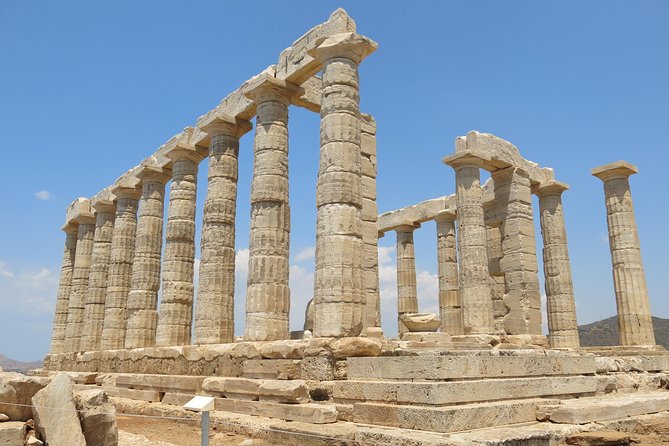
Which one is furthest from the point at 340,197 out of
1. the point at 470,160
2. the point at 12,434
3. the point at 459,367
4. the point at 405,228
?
the point at 405,228

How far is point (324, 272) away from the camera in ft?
38.9

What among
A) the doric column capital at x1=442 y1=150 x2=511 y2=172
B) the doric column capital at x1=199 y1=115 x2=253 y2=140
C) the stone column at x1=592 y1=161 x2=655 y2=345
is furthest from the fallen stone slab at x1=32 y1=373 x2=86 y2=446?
the stone column at x1=592 y1=161 x2=655 y2=345

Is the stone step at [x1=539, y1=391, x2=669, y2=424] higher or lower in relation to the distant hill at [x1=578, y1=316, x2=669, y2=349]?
lower

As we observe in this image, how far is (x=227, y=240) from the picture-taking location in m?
16.6

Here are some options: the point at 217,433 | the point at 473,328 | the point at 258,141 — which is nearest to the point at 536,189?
Answer: the point at 473,328

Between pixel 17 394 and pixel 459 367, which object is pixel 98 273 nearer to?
pixel 17 394

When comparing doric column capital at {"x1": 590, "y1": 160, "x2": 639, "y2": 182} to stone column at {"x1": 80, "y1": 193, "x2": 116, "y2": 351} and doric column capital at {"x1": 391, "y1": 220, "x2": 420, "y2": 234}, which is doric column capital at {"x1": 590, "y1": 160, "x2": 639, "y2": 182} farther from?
stone column at {"x1": 80, "y1": 193, "x2": 116, "y2": 351}

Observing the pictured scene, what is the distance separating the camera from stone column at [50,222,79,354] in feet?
88.8

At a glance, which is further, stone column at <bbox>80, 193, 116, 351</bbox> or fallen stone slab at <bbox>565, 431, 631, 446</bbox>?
stone column at <bbox>80, 193, 116, 351</bbox>

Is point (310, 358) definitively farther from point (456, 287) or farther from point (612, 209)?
point (612, 209)

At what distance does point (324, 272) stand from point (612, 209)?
15.8m

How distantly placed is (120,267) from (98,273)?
2.49 metres

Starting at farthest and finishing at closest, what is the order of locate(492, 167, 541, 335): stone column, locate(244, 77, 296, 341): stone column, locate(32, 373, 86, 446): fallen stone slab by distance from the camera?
locate(492, 167, 541, 335): stone column < locate(244, 77, 296, 341): stone column < locate(32, 373, 86, 446): fallen stone slab

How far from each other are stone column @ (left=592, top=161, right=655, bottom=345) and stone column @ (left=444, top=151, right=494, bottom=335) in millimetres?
6893
